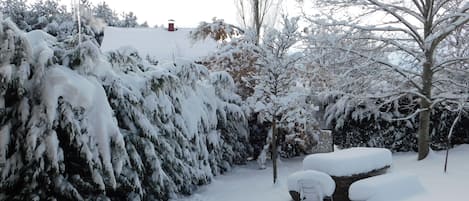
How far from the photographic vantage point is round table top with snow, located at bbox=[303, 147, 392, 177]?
20.4ft

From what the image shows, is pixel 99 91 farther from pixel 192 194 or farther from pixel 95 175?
pixel 192 194

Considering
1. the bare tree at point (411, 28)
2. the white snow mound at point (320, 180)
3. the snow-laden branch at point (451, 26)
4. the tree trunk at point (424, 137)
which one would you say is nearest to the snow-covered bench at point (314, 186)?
the white snow mound at point (320, 180)

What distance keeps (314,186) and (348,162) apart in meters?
0.78

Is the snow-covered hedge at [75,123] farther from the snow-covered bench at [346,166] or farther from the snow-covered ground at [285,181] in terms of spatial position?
the snow-covered bench at [346,166]

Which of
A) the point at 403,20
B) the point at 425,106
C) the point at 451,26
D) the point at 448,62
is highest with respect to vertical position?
the point at 403,20

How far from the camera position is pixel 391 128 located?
10.8 meters

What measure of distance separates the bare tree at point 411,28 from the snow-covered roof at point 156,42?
35.5 feet

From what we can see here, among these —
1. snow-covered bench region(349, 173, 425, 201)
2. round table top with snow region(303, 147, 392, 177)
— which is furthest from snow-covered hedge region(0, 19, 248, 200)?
snow-covered bench region(349, 173, 425, 201)

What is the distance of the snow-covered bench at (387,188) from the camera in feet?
18.2

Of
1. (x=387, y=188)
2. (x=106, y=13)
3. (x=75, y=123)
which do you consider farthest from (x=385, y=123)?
(x=106, y=13)

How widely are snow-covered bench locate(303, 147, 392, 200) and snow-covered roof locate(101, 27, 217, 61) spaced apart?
1353 cm

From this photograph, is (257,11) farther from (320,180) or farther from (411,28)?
(320,180)

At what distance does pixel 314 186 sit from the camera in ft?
19.1

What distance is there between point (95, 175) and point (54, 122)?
655mm
